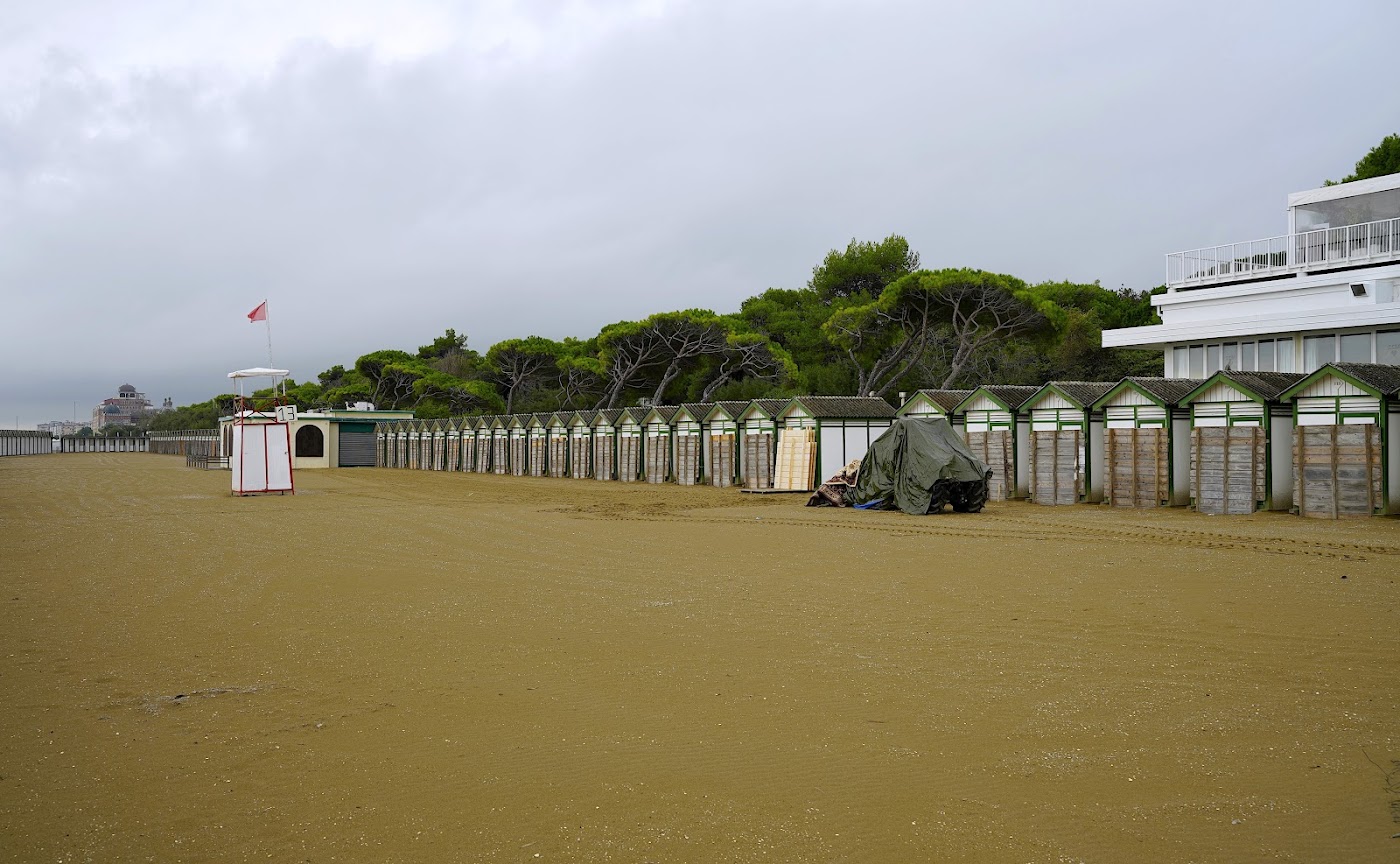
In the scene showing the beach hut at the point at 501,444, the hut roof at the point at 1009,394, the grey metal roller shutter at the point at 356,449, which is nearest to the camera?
the hut roof at the point at 1009,394

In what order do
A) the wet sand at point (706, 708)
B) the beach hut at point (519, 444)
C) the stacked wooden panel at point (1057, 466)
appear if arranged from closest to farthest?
the wet sand at point (706, 708)
the stacked wooden panel at point (1057, 466)
the beach hut at point (519, 444)

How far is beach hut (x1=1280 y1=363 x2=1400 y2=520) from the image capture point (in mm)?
18469

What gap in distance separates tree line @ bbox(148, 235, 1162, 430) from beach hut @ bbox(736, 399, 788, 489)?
12922 millimetres

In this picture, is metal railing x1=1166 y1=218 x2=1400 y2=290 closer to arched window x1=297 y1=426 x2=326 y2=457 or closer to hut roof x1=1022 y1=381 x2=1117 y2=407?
hut roof x1=1022 y1=381 x2=1117 y2=407

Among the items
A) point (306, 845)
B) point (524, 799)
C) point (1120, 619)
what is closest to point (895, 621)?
point (1120, 619)

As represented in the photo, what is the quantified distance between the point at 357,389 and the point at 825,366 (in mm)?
41180

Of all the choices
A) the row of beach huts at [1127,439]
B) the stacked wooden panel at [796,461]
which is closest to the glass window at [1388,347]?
the row of beach huts at [1127,439]

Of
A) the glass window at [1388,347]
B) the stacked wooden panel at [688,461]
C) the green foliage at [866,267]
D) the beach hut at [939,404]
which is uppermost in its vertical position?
the green foliage at [866,267]

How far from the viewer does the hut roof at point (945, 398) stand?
27.4 m

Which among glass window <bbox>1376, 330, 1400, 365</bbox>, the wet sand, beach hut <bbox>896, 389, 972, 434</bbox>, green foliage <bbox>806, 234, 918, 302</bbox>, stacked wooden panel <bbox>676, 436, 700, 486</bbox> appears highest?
green foliage <bbox>806, 234, 918, 302</bbox>

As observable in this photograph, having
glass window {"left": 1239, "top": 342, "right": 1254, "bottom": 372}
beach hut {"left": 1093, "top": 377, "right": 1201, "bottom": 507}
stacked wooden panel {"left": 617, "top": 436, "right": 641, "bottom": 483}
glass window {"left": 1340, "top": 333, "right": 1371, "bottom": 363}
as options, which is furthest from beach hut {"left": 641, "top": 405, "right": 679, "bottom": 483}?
glass window {"left": 1340, "top": 333, "right": 1371, "bottom": 363}

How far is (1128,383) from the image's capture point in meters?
22.9

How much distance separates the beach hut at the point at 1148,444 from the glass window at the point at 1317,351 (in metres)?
9.33

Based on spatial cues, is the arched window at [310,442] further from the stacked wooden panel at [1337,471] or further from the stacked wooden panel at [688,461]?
the stacked wooden panel at [1337,471]
